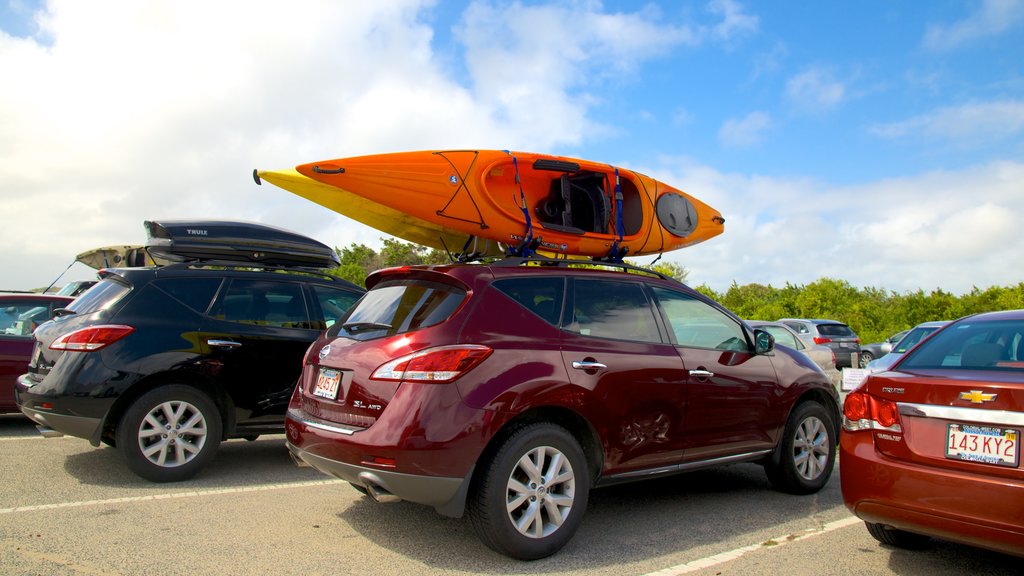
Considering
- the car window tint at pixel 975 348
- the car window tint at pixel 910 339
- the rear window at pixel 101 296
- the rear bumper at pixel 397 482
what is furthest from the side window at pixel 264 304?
the car window tint at pixel 910 339

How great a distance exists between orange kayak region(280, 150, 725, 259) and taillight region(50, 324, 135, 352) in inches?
73.1

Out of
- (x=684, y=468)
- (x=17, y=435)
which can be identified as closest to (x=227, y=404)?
(x=17, y=435)

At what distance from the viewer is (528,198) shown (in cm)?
635

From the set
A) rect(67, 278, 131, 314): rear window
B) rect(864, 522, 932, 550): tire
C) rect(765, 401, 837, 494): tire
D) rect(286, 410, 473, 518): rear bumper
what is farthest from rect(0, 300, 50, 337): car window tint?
rect(864, 522, 932, 550): tire

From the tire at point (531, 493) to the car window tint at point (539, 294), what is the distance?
72 cm

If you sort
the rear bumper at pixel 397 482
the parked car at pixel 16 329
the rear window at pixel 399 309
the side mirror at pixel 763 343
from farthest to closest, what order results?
the parked car at pixel 16 329
the side mirror at pixel 763 343
the rear window at pixel 399 309
the rear bumper at pixel 397 482

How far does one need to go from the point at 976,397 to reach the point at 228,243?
5.90 metres

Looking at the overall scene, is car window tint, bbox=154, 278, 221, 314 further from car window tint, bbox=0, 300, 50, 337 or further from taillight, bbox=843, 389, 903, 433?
taillight, bbox=843, 389, 903, 433

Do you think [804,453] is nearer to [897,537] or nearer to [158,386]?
[897,537]

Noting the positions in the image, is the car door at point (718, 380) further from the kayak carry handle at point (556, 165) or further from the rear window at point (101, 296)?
the rear window at point (101, 296)

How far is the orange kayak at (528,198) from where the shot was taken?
18.6 ft

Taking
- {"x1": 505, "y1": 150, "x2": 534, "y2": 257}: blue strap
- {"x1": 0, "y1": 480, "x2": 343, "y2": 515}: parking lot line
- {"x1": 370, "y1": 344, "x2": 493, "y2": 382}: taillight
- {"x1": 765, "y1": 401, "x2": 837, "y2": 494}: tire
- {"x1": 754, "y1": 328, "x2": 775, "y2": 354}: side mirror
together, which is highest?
{"x1": 505, "y1": 150, "x2": 534, "y2": 257}: blue strap

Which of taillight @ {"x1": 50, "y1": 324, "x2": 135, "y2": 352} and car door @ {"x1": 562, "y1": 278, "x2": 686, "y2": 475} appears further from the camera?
taillight @ {"x1": 50, "y1": 324, "x2": 135, "y2": 352}

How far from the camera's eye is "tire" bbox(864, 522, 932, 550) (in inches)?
179
